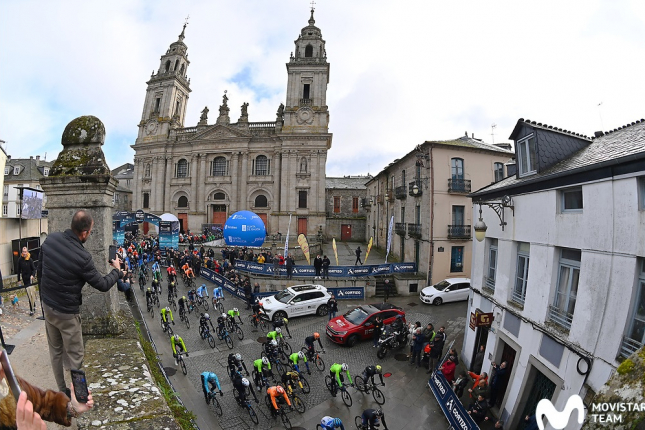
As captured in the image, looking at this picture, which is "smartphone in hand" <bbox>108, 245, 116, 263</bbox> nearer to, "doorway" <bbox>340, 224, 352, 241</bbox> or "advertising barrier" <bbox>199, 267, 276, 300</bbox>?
"advertising barrier" <bbox>199, 267, 276, 300</bbox>

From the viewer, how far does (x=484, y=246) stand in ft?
39.0

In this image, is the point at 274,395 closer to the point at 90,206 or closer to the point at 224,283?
the point at 90,206

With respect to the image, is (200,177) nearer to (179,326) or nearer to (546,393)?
(179,326)

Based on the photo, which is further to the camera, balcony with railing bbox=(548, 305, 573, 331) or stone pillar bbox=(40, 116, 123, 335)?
balcony with railing bbox=(548, 305, 573, 331)

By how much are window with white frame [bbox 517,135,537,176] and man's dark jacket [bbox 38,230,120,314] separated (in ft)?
36.1

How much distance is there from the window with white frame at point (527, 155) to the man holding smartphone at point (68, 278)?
11.0 m

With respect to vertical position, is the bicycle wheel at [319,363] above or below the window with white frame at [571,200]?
below

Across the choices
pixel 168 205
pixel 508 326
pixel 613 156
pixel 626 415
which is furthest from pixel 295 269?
pixel 168 205

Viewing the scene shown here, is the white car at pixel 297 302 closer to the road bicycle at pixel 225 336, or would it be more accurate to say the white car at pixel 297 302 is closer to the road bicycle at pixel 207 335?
the road bicycle at pixel 225 336

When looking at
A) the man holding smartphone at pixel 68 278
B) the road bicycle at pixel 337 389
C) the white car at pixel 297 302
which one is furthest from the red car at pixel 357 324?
the man holding smartphone at pixel 68 278

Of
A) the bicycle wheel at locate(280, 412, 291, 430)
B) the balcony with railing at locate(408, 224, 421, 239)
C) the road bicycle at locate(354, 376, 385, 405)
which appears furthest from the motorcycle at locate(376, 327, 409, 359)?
the balcony with railing at locate(408, 224, 421, 239)

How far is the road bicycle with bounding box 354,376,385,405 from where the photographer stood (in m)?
9.72

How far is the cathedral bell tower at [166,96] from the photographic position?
47.7 metres

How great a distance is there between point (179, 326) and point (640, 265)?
16177 millimetres
